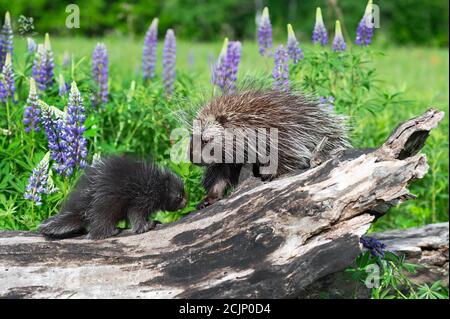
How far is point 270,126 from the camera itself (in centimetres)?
414

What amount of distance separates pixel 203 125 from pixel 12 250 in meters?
1.32

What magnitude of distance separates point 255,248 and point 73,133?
1.49 m

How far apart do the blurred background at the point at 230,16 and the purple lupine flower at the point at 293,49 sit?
1904 centimetres

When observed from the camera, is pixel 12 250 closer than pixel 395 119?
Yes

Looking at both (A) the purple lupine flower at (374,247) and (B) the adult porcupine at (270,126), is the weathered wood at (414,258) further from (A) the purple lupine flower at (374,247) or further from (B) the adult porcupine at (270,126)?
(B) the adult porcupine at (270,126)

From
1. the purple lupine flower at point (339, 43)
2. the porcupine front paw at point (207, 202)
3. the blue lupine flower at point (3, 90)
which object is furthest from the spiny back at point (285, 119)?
the blue lupine flower at point (3, 90)

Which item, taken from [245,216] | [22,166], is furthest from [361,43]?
[22,166]

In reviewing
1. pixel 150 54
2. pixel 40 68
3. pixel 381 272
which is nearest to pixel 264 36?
pixel 150 54

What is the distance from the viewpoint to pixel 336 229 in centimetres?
359

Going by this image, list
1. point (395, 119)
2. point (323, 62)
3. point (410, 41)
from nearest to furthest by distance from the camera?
point (323, 62) → point (395, 119) → point (410, 41)

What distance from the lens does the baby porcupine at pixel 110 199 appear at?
13.0 ft

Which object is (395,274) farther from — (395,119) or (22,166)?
(395,119)

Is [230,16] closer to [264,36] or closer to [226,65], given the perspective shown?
[264,36]
